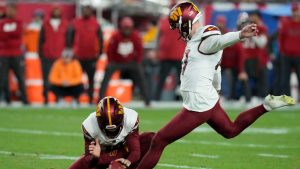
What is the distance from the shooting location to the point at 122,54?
691 inches

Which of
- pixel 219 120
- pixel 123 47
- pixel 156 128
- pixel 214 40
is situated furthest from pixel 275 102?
pixel 123 47

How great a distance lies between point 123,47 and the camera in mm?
17516

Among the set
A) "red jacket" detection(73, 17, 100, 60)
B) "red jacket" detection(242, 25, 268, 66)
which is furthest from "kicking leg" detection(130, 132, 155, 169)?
"red jacket" detection(242, 25, 268, 66)

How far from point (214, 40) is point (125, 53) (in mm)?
9773

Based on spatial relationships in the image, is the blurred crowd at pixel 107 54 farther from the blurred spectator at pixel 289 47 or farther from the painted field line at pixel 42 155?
the painted field line at pixel 42 155

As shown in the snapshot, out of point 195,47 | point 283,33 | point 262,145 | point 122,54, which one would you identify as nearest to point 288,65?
point 283,33

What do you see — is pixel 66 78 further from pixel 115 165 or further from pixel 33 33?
pixel 115 165

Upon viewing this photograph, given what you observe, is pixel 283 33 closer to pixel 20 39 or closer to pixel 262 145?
pixel 20 39

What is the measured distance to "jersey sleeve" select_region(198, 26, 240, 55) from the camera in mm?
7742

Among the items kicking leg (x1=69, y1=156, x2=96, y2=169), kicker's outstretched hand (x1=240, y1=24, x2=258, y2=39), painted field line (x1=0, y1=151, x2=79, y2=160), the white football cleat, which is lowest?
painted field line (x1=0, y1=151, x2=79, y2=160)

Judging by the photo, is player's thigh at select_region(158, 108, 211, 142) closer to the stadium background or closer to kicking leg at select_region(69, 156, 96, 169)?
kicking leg at select_region(69, 156, 96, 169)

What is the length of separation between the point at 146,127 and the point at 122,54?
13.7 ft

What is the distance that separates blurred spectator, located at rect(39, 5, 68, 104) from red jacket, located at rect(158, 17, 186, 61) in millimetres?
2100

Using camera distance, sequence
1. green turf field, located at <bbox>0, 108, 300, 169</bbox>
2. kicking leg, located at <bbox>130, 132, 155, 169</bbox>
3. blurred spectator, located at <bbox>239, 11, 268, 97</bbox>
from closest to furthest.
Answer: kicking leg, located at <bbox>130, 132, 155, 169</bbox>, green turf field, located at <bbox>0, 108, 300, 169</bbox>, blurred spectator, located at <bbox>239, 11, 268, 97</bbox>
